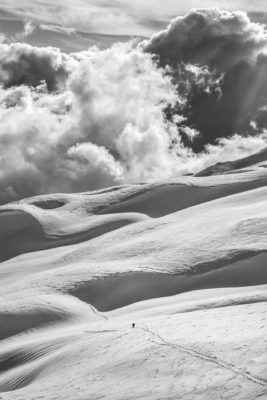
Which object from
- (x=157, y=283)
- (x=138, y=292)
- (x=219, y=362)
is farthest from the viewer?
(x=157, y=283)

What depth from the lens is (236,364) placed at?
43.9 feet

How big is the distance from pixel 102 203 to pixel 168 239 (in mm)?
15902

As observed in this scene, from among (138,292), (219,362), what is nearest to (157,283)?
→ (138,292)

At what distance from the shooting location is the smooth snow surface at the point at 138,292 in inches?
561

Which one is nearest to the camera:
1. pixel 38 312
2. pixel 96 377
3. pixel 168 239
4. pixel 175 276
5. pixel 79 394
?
pixel 79 394

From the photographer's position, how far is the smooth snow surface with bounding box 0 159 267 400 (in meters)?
14.3

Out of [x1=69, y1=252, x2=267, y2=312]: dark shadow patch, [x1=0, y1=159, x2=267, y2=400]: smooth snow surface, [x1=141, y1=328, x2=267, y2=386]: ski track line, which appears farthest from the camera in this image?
[x1=69, y1=252, x2=267, y2=312]: dark shadow patch

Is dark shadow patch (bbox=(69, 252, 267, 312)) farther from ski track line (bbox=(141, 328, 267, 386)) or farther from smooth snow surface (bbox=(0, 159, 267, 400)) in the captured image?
ski track line (bbox=(141, 328, 267, 386))

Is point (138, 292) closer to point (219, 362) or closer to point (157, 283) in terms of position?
point (157, 283)

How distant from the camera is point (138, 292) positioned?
2783cm

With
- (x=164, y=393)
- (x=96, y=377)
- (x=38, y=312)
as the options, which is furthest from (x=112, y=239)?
(x=164, y=393)

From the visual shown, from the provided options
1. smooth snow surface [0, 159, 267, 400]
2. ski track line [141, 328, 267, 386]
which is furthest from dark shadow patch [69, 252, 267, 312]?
ski track line [141, 328, 267, 386]

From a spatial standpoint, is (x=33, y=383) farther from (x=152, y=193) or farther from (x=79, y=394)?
(x=152, y=193)

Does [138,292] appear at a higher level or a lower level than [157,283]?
lower
